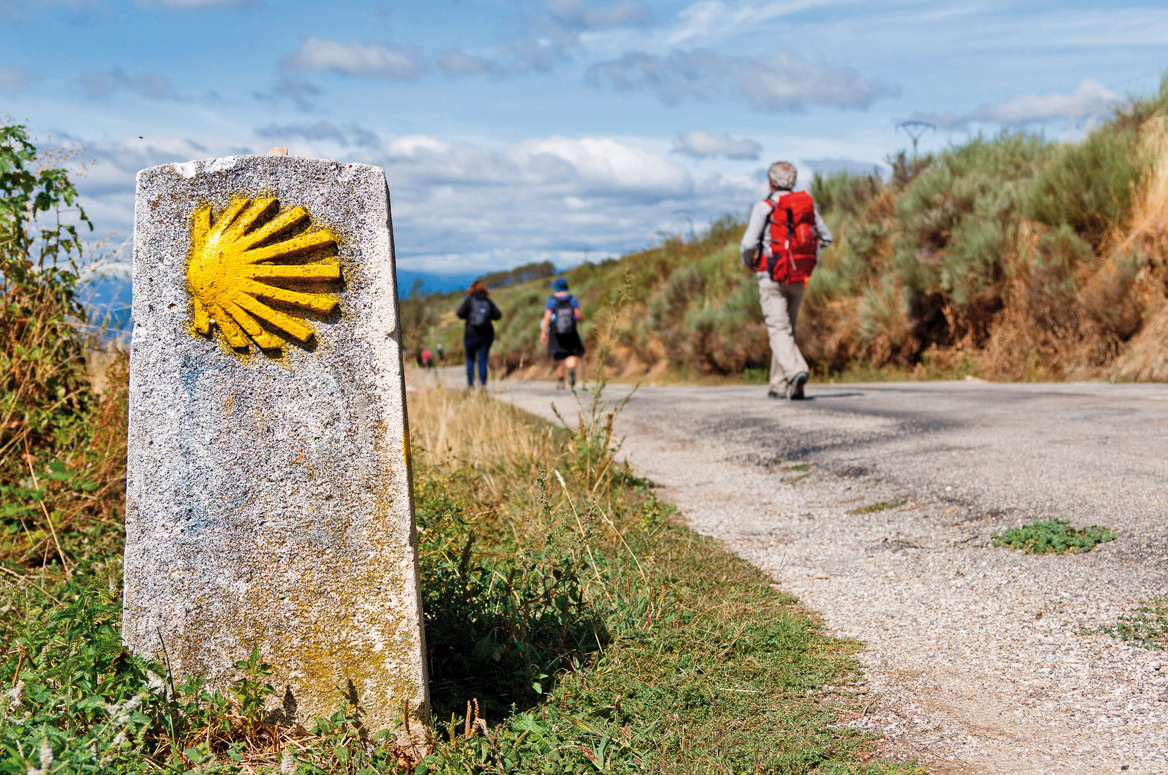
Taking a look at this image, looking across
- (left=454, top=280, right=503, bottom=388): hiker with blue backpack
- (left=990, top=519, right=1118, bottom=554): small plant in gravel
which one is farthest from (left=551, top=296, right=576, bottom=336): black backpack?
(left=990, top=519, right=1118, bottom=554): small plant in gravel

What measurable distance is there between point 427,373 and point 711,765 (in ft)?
25.5

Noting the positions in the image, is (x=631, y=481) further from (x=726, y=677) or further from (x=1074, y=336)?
(x=1074, y=336)

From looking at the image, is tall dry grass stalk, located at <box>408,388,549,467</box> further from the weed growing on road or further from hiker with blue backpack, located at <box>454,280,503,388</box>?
hiker with blue backpack, located at <box>454,280,503,388</box>

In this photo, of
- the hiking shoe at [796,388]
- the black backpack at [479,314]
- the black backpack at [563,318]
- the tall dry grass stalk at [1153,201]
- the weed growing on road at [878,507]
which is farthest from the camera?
the black backpack at [563,318]

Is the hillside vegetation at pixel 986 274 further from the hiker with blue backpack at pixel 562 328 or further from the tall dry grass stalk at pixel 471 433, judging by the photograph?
the hiker with blue backpack at pixel 562 328

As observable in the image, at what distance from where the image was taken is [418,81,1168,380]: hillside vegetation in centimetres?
1070

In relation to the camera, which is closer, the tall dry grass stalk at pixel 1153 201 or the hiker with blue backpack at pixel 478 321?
the tall dry grass stalk at pixel 1153 201

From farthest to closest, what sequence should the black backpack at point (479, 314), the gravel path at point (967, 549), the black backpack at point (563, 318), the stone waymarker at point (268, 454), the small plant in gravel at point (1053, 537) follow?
the black backpack at point (563, 318)
the black backpack at point (479, 314)
the small plant in gravel at point (1053, 537)
the gravel path at point (967, 549)
the stone waymarker at point (268, 454)

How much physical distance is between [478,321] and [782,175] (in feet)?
15.9

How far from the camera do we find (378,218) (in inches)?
95.7

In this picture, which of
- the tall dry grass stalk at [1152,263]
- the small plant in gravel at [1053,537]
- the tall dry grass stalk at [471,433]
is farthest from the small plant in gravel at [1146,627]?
the tall dry grass stalk at [1152,263]

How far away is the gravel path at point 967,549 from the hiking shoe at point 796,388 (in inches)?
36.4

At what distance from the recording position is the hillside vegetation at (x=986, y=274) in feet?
35.1

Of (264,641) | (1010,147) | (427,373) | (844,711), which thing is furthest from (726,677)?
(1010,147)
